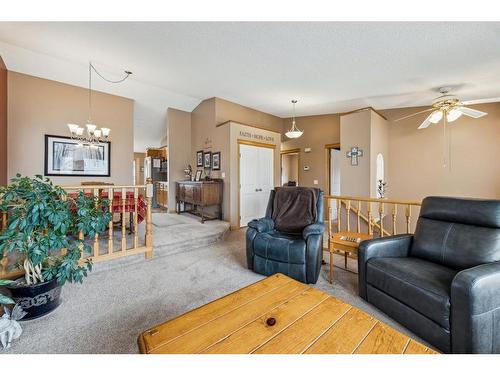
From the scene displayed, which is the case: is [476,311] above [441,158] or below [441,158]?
below

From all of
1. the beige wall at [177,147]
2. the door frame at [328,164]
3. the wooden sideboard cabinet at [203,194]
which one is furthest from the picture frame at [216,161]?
the door frame at [328,164]

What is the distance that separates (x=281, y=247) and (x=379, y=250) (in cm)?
98

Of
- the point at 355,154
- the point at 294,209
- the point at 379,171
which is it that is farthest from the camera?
the point at 379,171

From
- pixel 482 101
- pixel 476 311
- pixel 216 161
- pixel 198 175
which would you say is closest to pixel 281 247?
pixel 476 311

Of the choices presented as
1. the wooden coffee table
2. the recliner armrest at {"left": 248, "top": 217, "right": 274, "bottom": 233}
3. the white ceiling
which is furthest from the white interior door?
the wooden coffee table

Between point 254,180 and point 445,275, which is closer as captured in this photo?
point 445,275

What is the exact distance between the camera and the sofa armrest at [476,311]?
138 cm

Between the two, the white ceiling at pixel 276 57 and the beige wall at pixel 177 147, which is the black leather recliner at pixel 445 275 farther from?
the beige wall at pixel 177 147

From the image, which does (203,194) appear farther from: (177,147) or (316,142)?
(316,142)

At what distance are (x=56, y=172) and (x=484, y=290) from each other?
5.97 metres

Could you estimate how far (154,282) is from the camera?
8.55 feet

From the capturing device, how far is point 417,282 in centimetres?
170

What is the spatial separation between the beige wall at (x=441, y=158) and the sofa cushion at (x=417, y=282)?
432cm
